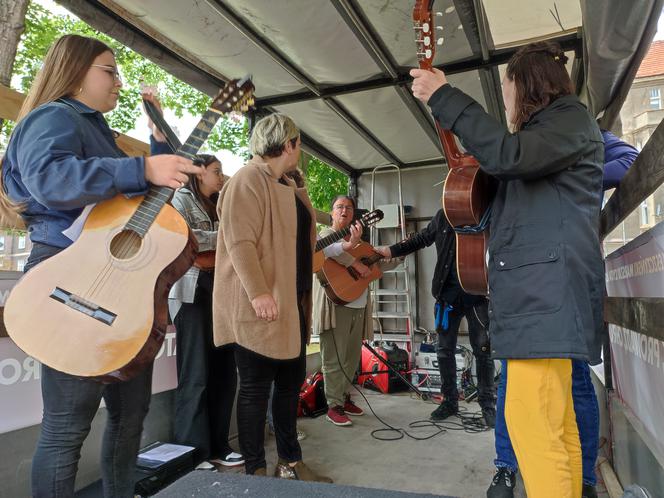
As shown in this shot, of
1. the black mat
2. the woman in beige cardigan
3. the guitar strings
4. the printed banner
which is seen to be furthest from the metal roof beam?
the black mat

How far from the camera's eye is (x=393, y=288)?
6.52 meters

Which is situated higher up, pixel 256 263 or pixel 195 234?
pixel 195 234

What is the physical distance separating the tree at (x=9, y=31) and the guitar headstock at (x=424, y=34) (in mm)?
2577

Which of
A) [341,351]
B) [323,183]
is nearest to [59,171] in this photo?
[341,351]

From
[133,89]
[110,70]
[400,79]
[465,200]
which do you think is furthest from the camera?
[133,89]

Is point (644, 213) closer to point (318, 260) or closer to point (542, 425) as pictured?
point (542, 425)

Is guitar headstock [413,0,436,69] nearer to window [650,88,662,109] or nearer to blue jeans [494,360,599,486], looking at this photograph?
window [650,88,662,109]

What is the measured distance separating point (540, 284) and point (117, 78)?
153 centimetres

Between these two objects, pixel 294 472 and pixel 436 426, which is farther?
pixel 436 426

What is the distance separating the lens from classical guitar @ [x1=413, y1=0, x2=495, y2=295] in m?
1.73

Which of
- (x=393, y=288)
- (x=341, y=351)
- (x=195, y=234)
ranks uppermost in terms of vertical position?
(x=195, y=234)

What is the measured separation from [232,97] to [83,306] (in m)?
1.02

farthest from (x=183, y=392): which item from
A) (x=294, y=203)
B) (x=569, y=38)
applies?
(x=569, y=38)

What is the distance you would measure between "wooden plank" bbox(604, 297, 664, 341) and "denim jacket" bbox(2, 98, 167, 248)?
4.85ft
